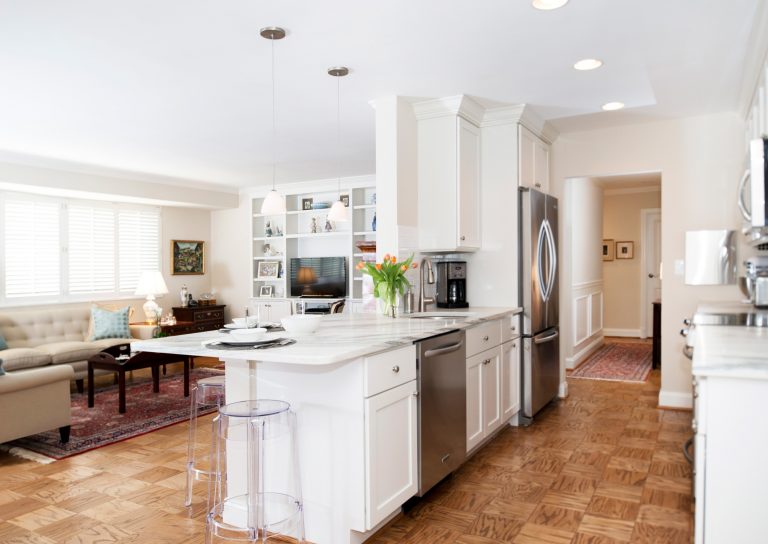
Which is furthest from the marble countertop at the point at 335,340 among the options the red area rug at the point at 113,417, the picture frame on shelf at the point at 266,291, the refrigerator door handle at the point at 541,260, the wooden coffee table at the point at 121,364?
the picture frame on shelf at the point at 266,291

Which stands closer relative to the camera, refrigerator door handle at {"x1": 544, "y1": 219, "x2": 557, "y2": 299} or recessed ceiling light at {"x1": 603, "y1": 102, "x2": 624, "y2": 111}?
recessed ceiling light at {"x1": 603, "y1": 102, "x2": 624, "y2": 111}

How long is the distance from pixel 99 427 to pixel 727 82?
16.7 feet

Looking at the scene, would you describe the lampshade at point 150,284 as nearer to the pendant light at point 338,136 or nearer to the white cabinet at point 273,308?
the white cabinet at point 273,308

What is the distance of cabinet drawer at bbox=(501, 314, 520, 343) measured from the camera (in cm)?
391

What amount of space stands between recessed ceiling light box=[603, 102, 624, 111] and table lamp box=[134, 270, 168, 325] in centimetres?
535

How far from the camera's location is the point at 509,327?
405 centimetres

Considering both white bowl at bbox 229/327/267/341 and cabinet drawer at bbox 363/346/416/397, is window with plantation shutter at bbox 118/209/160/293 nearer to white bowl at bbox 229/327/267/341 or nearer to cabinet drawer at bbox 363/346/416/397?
white bowl at bbox 229/327/267/341

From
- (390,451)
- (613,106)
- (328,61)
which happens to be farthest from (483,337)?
(613,106)

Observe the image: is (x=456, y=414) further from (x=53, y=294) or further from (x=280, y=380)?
(x=53, y=294)

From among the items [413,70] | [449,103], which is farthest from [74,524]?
[449,103]

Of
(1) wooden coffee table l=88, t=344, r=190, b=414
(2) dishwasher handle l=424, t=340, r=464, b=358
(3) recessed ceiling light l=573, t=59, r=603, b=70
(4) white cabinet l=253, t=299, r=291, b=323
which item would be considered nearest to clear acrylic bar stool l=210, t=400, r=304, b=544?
(2) dishwasher handle l=424, t=340, r=464, b=358

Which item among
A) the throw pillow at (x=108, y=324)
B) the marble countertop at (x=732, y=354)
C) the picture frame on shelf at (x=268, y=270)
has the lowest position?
the throw pillow at (x=108, y=324)

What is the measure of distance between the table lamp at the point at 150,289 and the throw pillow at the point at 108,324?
46cm

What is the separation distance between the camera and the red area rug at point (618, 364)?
5988mm
